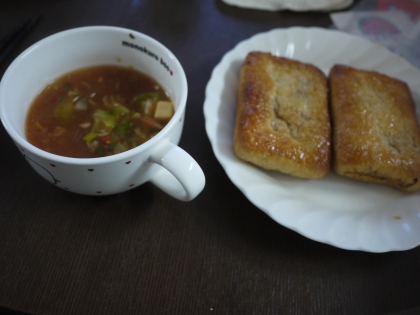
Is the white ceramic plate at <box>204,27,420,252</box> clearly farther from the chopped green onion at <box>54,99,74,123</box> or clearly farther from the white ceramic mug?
the chopped green onion at <box>54,99,74,123</box>

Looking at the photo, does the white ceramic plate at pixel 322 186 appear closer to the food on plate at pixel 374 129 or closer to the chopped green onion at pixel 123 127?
the food on plate at pixel 374 129

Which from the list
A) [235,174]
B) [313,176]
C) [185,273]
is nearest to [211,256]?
[185,273]

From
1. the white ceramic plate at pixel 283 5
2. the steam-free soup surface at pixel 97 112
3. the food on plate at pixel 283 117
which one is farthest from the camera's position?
the white ceramic plate at pixel 283 5

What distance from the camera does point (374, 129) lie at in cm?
106

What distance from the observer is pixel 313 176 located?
1004mm

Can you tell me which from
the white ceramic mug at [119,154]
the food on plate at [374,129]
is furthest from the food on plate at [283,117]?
the white ceramic mug at [119,154]

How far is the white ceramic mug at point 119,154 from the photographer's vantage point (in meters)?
0.68

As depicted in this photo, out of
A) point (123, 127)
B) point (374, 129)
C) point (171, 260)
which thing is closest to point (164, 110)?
point (123, 127)

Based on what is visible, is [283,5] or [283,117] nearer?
[283,117]

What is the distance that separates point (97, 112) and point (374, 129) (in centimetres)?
87

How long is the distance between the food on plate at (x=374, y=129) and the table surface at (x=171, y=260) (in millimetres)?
248

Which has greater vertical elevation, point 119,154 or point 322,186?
point 119,154

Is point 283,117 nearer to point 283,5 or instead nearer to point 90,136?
point 90,136

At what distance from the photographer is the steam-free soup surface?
2.75 ft
